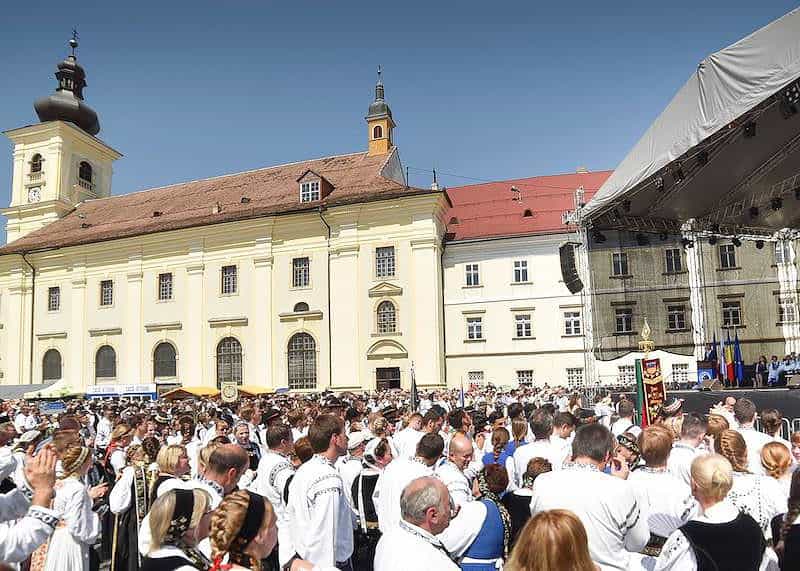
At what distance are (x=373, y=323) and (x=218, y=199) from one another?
1514cm

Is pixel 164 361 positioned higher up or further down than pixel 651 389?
higher up

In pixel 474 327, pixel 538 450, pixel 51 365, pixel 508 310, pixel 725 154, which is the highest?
pixel 725 154

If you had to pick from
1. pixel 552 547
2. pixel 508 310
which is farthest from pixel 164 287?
pixel 552 547

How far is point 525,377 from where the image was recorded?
38250 millimetres

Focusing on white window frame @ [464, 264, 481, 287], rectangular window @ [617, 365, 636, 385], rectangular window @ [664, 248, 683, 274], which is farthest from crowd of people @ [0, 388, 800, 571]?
white window frame @ [464, 264, 481, 287]

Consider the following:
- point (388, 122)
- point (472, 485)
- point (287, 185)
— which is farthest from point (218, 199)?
point (472, 485)

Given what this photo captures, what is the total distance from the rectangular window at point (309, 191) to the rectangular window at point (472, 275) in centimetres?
995

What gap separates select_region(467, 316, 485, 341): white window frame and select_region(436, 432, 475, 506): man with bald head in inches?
1318

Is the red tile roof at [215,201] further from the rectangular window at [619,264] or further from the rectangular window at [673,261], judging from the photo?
the rectangular window at [673,261]

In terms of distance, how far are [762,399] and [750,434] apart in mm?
10359

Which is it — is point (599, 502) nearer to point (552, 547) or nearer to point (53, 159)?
point (552, 547)

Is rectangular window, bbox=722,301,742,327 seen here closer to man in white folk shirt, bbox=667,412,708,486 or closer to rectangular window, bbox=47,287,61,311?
man in white folk shirt, bbox=667,412,708,486

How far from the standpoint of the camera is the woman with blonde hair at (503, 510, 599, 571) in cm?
261

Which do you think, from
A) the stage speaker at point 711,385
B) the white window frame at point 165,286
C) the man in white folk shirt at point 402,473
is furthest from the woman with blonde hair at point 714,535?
the white window frame at point 165,286
